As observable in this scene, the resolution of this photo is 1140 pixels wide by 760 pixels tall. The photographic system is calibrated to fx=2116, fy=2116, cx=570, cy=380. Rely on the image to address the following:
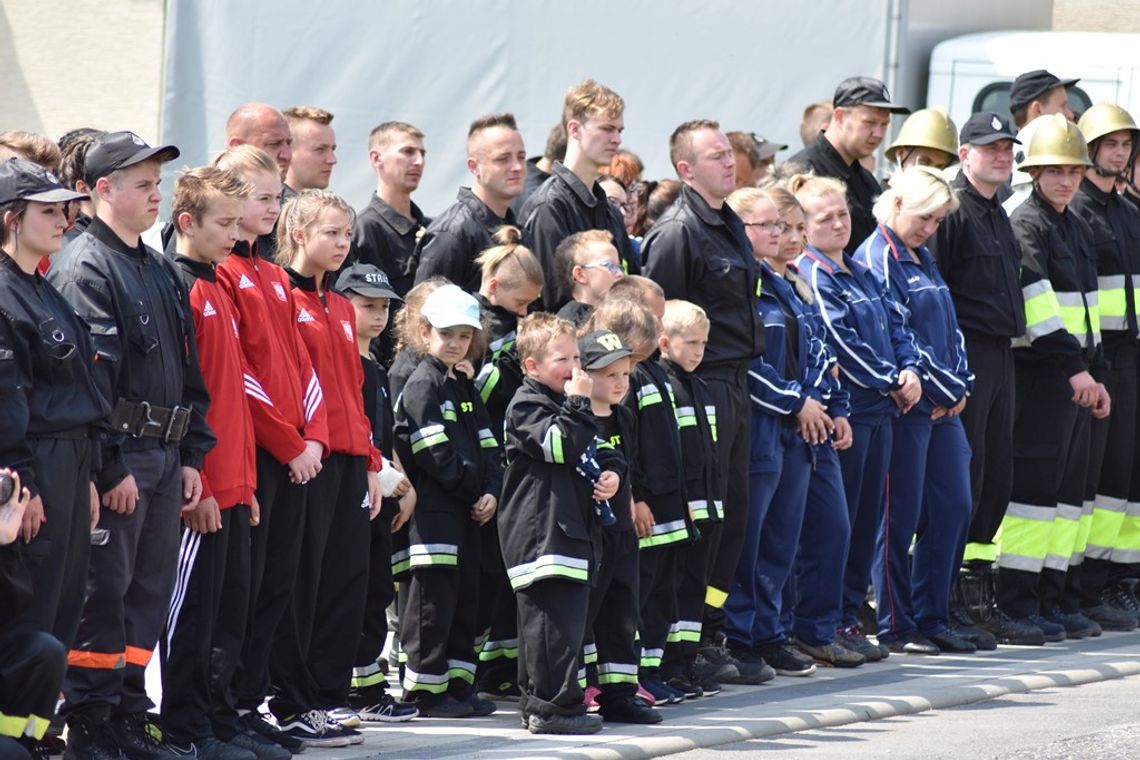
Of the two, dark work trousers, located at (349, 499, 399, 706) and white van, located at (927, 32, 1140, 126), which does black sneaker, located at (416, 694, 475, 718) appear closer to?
dark work trousers, located at (349, 499, 399, 706)

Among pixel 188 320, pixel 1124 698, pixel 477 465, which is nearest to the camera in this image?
pixel 188 320

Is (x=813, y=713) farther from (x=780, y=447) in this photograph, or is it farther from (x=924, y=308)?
(x=924, y=308)

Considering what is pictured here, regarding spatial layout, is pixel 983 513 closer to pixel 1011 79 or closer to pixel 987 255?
pixel 987 255

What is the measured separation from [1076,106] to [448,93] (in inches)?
160

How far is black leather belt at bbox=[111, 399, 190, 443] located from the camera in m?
6.88

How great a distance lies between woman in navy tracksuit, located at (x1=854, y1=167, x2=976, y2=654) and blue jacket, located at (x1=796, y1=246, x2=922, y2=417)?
3.6 inches

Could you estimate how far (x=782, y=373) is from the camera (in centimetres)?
974

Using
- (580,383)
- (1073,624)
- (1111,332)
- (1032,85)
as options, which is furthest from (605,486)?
(1032,85)

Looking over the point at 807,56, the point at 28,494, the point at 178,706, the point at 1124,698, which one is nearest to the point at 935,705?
the point at 1124,698

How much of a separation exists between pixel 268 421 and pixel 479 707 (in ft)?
5.63

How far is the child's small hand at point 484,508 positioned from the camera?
27.7ft

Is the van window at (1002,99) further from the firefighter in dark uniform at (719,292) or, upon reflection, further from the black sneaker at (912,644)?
the firefighter in dark uniform at (719,292)

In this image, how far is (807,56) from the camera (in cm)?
1335

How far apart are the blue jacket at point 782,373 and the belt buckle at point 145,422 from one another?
3.43 metres
